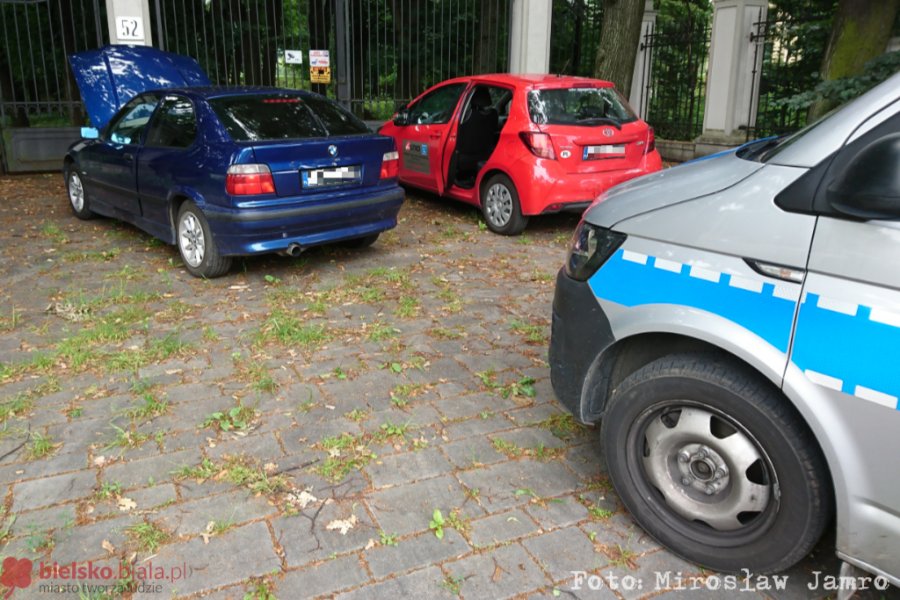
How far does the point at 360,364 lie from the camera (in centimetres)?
468

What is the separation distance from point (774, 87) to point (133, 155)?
10676mm

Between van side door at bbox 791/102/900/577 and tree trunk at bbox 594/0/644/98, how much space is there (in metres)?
10.0

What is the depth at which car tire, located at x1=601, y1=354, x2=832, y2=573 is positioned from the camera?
2.44m

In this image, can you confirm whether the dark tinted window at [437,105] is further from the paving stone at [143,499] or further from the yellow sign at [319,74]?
the paving stone at [143,499]

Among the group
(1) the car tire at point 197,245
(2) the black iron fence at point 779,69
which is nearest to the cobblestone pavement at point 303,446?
(1) the car tire at point 197,245

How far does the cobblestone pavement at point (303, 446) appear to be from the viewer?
280 cm

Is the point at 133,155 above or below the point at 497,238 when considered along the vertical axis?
above

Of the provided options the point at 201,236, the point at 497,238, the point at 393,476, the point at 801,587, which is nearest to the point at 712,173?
the point at 801,587

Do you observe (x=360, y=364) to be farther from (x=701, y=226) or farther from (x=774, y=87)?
(x=774, y=87)

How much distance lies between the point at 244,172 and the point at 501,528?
12.2ft

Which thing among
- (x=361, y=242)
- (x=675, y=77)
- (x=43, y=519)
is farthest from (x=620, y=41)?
(x=43, y=519)

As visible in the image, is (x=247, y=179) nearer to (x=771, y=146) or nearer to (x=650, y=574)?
(x=771, y=146)

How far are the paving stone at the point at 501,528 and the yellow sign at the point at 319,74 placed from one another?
10.7 m

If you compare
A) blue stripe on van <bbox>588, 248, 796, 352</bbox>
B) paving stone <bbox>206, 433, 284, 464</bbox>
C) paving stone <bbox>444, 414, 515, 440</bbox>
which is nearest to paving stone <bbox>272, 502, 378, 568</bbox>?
paving stone <bbox>206, 433, 284, 464</bbox>
